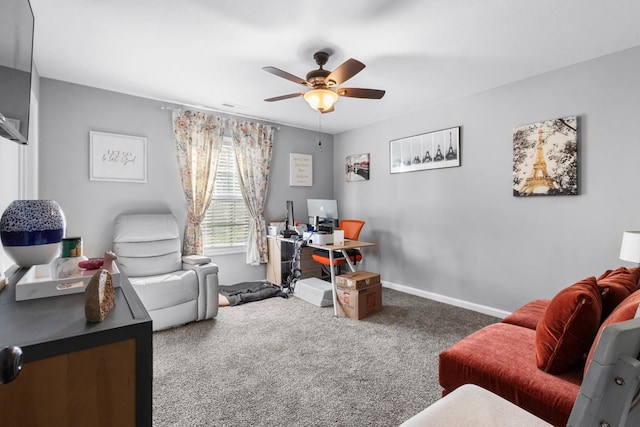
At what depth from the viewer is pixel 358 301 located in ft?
10.8

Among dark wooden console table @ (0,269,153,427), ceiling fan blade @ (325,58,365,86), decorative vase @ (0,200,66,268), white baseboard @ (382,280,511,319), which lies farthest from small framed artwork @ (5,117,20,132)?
white baseboard @ (382,280,511,319)

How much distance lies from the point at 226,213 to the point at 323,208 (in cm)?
141

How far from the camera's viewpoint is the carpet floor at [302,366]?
184cm

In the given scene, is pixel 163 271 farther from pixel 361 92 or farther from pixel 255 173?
pixel 361 92

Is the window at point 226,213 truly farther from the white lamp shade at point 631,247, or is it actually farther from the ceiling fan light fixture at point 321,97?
the white lamp shade at point 631,247

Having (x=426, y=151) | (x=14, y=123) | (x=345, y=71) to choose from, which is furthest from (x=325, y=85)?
(x=14, y=123)

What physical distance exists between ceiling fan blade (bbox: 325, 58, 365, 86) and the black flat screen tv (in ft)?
5.68

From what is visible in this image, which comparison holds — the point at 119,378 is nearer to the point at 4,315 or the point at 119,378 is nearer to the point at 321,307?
the point at 4,315

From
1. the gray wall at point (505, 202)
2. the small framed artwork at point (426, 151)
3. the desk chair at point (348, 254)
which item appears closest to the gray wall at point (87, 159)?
the desk chair at point (348, 254)

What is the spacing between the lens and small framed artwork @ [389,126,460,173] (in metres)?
3.74

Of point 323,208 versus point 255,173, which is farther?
point 255,173

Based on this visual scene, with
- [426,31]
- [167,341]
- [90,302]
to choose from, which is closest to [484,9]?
[426,31]

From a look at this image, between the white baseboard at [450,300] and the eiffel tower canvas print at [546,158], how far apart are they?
1292 mm

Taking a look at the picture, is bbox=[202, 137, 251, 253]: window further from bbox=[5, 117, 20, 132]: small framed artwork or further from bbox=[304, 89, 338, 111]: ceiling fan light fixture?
bbox=[5, 117, 20, 132]: small framed artwork
